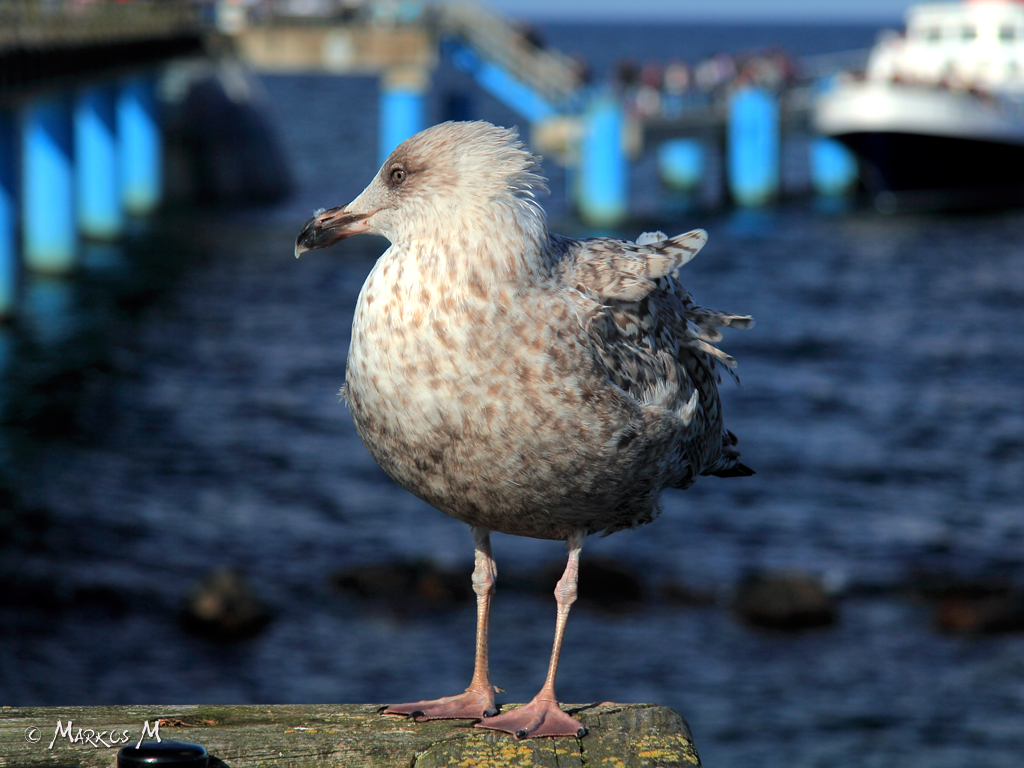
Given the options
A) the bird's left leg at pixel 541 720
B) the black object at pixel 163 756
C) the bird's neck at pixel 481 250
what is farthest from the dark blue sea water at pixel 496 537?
the black object at pixel 163 756

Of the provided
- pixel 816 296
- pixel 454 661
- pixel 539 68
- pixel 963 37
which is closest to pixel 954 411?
pixel 816 296

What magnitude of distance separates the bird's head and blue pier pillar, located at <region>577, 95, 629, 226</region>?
124ft

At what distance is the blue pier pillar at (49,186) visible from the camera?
31.3 meters

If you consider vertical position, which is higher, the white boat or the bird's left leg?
the bird's left leg

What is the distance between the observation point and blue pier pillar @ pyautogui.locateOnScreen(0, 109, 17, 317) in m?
26.1

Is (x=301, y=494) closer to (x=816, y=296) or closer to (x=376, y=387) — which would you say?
(x=376, y=387)

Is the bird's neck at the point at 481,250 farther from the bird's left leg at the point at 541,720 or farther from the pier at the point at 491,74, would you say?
the pier at the point at 491,74

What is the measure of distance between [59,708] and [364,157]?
221 feet

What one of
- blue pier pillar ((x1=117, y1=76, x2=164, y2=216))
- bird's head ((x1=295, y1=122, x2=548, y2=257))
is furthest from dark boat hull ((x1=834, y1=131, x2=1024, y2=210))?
bird's head ((x1=295, y1=122, x2=548, y2=257))

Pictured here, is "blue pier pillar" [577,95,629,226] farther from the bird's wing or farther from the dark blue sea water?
the bird's wing

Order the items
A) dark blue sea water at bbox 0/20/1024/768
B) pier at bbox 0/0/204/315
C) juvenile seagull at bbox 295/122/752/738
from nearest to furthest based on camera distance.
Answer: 1. juvenile seagull at bbox 295/122/752/738
2. dark blue sea water at bbox 0/20/1024/768
3. pier at bbox 0/0/204/315

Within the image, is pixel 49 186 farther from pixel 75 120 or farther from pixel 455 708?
pixel 455 708

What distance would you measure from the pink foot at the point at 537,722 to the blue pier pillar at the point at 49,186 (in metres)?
29.7

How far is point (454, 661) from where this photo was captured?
13680 millimetres
